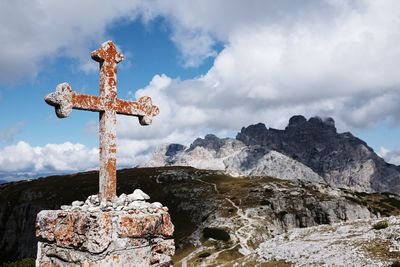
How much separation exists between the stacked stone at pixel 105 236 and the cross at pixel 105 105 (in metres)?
1.14

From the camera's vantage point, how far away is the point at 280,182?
123 meters

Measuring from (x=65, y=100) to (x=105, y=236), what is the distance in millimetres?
3560

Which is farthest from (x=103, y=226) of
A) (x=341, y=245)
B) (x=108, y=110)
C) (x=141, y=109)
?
(x=341, y=245)

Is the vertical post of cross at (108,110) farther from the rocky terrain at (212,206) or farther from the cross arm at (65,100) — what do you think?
the rocky terrain at (212,206)

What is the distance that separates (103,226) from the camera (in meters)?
7.71

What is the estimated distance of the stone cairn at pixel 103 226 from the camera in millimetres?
7676

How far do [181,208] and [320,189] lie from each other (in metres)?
46.7

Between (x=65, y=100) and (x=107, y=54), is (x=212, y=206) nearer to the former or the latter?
(x=107, y=54)

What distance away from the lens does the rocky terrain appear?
77750 millimetres

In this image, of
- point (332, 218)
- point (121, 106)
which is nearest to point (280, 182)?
point (332, 218)

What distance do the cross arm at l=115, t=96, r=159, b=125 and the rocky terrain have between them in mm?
36892

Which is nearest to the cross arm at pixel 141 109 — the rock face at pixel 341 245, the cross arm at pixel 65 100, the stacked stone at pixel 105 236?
the cross arm at pixel 65 100

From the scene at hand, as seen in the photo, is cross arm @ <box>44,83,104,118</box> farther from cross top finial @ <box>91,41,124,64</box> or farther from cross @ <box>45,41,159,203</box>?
cross top finial @ <box>91,41,124,64</box>

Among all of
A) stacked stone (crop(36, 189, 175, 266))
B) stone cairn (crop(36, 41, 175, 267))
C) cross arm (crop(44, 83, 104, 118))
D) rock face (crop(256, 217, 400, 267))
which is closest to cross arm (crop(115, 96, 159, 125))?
stone cairn (crop(36, 41, 175, 267))
